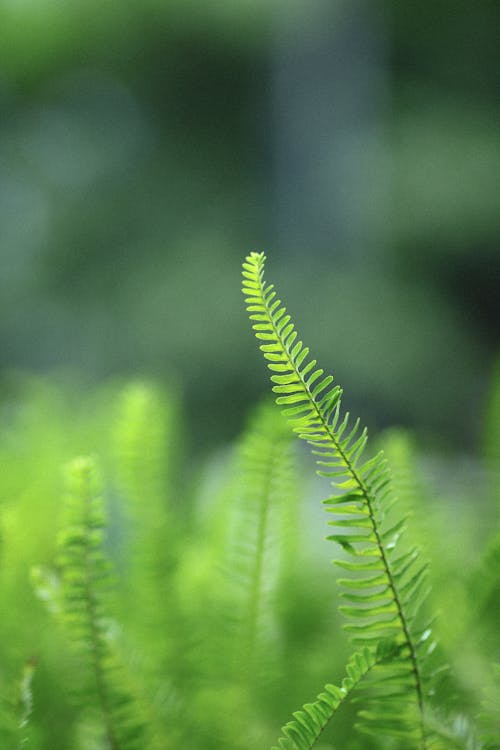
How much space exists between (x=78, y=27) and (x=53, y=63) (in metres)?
0.20

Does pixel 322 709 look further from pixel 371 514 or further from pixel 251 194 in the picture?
pixel 251 194

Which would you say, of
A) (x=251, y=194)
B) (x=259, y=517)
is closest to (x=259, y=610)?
(x=259, y=517)

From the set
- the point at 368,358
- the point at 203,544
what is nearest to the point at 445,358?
the point at 368,358

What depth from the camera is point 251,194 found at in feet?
7.88

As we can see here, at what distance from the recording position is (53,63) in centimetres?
229

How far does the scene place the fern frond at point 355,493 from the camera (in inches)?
3.6

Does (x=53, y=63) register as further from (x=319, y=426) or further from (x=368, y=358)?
(x=319, y=426)

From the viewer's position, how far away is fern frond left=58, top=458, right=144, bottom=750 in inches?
4.7

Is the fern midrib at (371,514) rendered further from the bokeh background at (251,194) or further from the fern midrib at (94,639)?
the bokeh background at (251,194)

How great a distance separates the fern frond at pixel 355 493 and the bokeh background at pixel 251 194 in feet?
6.51

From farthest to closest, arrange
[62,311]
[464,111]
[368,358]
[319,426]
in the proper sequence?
[62,311], [464,111], [368,358], [319,426]

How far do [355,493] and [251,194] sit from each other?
2377mm

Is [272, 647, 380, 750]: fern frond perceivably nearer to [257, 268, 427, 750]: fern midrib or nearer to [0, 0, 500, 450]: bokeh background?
[257, 268, 427, 750]: fern midrib

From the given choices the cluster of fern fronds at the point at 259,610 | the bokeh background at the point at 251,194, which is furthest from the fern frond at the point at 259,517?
the bokeh background at the point at 251,194
